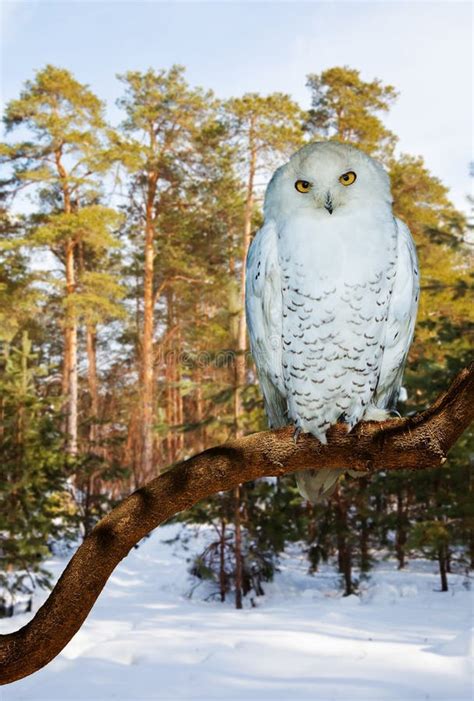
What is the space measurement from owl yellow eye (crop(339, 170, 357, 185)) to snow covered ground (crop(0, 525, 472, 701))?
401 centimetres

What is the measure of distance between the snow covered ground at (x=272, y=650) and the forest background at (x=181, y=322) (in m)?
0.73

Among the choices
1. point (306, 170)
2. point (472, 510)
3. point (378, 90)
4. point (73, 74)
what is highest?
point (73, 74)

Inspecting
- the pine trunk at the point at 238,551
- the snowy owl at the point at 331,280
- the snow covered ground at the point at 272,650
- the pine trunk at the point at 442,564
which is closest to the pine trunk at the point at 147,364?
the snow covered ground at the point at 272,650

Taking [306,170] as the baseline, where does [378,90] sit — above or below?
above

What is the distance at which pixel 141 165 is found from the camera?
15273 mm

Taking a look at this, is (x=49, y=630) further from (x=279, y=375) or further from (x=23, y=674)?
(x=279, y=375)

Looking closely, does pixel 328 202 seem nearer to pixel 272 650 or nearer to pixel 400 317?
pixel 400 317

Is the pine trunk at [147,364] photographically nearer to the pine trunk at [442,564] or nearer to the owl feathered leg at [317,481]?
the pine trunk at [442,564]

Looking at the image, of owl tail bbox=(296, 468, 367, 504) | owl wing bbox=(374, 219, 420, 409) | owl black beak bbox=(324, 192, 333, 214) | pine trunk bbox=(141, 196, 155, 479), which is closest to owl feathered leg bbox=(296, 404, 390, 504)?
owl tail bbox=(296, 468, 367, 504)

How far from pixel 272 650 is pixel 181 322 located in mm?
12978

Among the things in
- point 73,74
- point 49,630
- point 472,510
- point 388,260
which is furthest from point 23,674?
point 73,74

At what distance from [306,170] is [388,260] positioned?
41 cm

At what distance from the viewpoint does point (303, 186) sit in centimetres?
219

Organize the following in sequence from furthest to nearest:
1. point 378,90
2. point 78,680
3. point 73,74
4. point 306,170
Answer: point 73,74 < point 378,90 < point 78,680 < point 306,170
